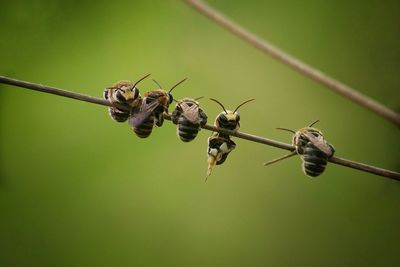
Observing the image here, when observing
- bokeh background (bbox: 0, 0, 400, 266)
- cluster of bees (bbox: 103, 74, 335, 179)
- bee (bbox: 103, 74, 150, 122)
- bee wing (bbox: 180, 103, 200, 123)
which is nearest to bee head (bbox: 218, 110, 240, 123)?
cluster of bees (bbox: 103, 74, 335, 179)

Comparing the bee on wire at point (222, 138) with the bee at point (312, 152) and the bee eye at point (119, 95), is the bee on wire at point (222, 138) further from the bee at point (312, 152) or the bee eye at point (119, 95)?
the bee eye at point (119, 95)

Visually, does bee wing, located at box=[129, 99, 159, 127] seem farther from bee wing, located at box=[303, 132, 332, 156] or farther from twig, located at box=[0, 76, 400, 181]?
bee wing, located at box=[303, 132, 332, 156]

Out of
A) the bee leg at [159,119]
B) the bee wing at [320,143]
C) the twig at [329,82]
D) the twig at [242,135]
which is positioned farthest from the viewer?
the twig at [329,82]

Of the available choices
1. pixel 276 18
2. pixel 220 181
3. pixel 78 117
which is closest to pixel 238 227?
pixel 220 181

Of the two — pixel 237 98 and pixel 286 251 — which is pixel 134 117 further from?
pixel 286 251

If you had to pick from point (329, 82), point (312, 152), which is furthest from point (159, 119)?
point (329, 82)

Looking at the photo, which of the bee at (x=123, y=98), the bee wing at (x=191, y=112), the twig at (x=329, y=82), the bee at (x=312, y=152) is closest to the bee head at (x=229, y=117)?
the bee wing at (x=191, y=112)
